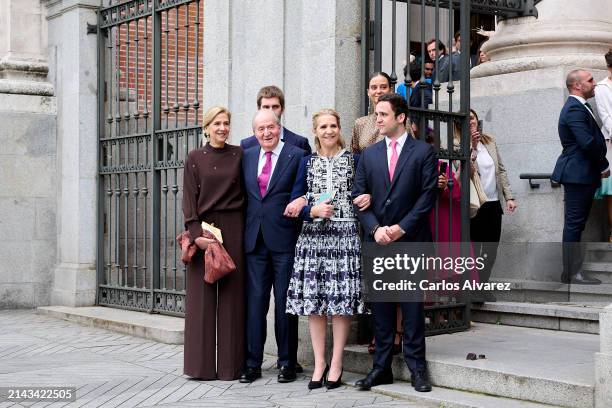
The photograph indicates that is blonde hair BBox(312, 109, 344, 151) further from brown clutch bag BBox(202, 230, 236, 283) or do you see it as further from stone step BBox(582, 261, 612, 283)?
stone step BBox(582, 261, 612, 283)

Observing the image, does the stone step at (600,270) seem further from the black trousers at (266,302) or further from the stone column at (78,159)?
the stone column at (78,159)

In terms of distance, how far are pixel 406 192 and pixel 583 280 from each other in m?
2.89

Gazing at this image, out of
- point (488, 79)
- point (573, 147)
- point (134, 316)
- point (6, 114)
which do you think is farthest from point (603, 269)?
point (6, 114)

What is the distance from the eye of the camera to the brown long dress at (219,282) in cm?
748

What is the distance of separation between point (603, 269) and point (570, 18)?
10.4 ft

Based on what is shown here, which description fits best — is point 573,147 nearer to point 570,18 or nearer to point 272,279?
point 570,18

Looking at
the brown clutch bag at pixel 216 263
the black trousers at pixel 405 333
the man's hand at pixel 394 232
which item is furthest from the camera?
the brown clutch bag at pixel 216 263

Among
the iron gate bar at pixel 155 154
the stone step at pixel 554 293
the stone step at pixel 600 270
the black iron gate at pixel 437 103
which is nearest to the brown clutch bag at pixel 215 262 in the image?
the black iron gate at pixel 437 103

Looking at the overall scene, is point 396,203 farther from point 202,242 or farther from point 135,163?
point 135,163

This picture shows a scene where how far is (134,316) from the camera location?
10461 mm

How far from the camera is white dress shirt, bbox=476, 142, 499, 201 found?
9.27 meters

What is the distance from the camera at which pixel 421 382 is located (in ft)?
22.1

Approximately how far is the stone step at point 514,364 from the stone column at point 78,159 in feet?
15.8

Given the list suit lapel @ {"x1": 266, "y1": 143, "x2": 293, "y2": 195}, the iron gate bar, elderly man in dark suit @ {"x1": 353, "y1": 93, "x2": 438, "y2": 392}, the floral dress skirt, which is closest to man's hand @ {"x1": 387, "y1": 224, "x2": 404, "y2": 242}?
elderly man in dark suit @ {"x1": 353, "y1": 93, "x2": 438, "y2": 392}
